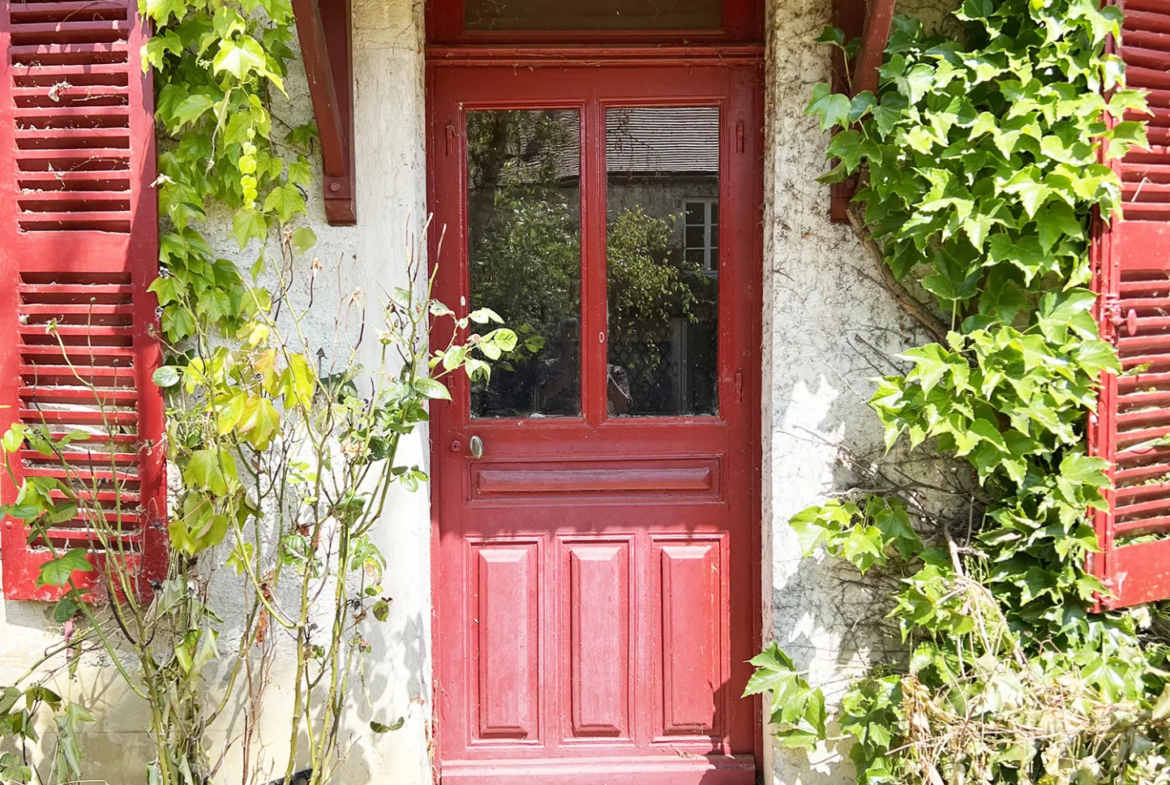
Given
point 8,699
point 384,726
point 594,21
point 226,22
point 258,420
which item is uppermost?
point 594,21

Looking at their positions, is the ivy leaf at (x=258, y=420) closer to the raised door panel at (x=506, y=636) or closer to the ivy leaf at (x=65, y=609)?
the ivy leaf at (x=65, y=609)

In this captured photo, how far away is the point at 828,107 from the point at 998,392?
0.91m

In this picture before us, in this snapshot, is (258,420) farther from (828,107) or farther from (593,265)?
(828,107)

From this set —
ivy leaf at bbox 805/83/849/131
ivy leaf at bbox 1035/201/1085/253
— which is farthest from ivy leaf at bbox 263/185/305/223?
ivy leaf at bbox 1035/201/1085/253

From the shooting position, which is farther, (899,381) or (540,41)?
(540,41)

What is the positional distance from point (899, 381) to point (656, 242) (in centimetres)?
92

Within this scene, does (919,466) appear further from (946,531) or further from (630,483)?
(630,483)

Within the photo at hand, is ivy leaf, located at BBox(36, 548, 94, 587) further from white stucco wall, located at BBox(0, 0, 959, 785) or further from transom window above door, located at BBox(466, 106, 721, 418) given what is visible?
transom window above door, located at BBox(466, 106, 721, 418)

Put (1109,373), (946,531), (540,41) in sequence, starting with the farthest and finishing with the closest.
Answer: (540,41), (946,531), (1109,373)

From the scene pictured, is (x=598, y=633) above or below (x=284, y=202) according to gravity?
below

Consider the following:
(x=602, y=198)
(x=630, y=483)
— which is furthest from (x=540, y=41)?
(x=630, y=483)

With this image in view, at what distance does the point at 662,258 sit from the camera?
118 inches

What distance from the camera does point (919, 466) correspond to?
281 centimetres

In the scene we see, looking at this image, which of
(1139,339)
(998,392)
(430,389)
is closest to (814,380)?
(998,392)
